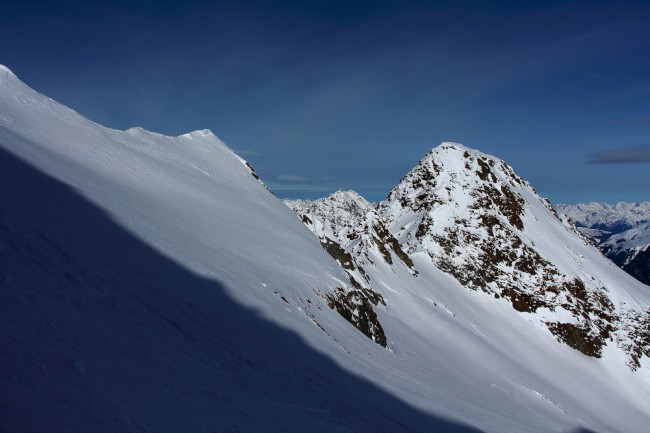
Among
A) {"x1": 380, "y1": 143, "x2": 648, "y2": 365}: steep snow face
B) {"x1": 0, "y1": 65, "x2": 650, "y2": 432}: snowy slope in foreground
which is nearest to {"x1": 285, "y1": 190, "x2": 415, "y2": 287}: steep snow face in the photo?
{"x1": 0, "y1": 65, "x2": 650, "y2": 432}: snowy slope in foreground

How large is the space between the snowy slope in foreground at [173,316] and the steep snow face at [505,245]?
4018 centimetres

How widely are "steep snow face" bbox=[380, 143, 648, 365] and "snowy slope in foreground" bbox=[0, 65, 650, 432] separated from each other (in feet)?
132

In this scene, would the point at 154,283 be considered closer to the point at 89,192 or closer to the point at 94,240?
the point at 94,240

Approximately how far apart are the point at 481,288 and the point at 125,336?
235 ft

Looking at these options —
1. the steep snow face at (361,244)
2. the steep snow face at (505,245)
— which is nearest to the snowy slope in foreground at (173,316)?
the steep snow face at (361,244)

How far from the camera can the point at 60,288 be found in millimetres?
10648

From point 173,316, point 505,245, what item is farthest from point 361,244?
point 173,316

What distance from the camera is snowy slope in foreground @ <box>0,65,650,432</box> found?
8305 millimetres

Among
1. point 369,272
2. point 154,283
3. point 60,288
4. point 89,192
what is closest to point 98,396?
point 60,288

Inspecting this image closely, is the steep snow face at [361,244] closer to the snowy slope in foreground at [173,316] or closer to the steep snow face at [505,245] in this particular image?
the snowy slope in foreground at [173,316]

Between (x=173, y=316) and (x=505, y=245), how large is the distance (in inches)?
3141

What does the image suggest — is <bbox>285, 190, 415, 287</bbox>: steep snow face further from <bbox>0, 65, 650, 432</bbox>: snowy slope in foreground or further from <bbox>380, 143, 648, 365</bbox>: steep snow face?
<bbox>380, 143, 648, 365</bbox>: steep snow face

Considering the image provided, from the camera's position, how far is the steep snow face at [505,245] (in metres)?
76.1

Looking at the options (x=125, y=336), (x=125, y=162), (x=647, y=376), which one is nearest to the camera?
(x=125, y=336)
